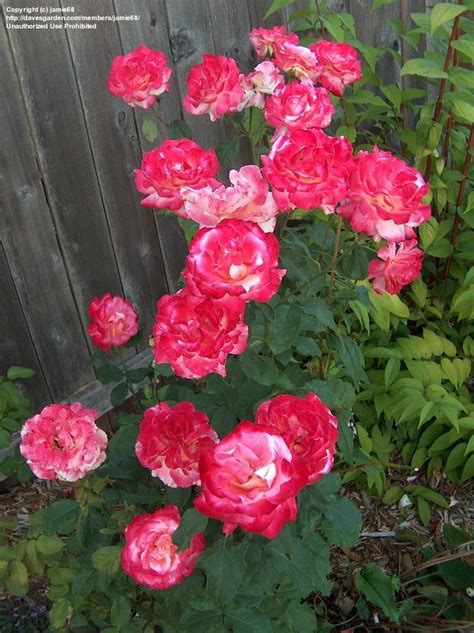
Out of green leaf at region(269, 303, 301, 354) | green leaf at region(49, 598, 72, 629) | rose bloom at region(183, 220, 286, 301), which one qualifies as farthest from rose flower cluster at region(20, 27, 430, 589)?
green leaf at region(49, 598, 72, 629)

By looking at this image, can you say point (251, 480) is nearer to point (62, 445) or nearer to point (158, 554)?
point (158, 554)

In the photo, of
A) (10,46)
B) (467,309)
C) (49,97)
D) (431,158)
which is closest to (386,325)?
(467,309)

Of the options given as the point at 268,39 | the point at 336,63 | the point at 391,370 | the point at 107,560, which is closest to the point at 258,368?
the point at 107,560

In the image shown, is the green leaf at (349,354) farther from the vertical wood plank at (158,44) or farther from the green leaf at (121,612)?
the vertical wood plank at (158,44)

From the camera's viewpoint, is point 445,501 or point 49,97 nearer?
point 49,97

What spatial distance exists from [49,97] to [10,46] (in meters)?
0.17

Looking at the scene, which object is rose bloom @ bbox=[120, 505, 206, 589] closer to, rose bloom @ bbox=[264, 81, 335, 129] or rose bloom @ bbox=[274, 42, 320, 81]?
rose bloom @ bbox=[264, 81, 335, 129]

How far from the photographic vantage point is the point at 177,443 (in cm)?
109

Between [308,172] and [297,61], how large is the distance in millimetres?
548

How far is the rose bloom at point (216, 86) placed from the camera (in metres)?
1.36

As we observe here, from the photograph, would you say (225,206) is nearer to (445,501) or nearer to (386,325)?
(386,325)

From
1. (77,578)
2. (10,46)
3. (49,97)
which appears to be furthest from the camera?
(49,97)

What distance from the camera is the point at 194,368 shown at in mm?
948

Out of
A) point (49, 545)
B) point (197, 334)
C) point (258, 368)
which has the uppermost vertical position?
point (197, 334)
